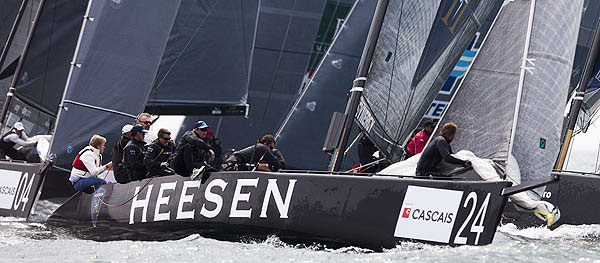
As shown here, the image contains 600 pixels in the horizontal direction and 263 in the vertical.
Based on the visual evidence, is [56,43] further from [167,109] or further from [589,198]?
[589,198]

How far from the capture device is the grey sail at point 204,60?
1284 centimetres

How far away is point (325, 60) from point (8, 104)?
4.53 meters

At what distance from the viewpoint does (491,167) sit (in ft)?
25.9

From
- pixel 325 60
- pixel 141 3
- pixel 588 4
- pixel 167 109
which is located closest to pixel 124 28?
pixel 141 3

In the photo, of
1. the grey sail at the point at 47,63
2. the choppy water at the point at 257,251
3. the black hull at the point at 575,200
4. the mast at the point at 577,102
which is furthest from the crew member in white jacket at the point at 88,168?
the mast at the point at 577,102

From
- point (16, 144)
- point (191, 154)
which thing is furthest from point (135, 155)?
point (16, 144)

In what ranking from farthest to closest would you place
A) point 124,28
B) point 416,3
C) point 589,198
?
point 124,28
point 589,198
point 416,3

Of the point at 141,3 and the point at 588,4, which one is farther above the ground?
the point at 588,4

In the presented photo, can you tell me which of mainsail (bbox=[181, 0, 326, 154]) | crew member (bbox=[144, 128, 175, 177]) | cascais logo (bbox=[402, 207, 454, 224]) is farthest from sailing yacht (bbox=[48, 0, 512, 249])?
mainsail (bbox=[181, 0, 326, 154])

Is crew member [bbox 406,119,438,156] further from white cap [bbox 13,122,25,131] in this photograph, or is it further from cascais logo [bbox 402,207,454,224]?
white cap [bbox 13,122,25,131]

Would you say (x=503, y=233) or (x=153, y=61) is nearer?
(x=503, y=233)

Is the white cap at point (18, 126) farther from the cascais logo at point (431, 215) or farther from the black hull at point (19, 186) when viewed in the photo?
the cascais logo at point (431, 215)

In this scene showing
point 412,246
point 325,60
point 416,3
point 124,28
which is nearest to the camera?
point 412,246

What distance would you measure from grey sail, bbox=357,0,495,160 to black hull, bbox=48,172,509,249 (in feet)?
5.12
